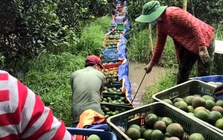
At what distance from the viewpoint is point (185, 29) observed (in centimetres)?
375

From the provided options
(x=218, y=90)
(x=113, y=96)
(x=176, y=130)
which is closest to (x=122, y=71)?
(x=113, y=96)

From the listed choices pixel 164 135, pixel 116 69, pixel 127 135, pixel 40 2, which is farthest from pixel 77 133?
pixel 116 69

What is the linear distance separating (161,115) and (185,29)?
1.65m

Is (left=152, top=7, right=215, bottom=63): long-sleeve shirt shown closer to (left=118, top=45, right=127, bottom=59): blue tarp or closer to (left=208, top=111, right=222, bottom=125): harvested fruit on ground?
(left=208, top=111, right=222, bottom=125): harvested fruit on ground

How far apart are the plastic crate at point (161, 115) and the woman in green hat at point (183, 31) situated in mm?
1431

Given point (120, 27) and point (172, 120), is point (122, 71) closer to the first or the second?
point (172, 120)

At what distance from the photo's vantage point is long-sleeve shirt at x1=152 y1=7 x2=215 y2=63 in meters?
3.65

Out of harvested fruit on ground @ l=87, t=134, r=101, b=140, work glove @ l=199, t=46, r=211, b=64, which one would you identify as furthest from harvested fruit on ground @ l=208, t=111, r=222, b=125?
work glove @ l=199, t=46, r=211, b=64

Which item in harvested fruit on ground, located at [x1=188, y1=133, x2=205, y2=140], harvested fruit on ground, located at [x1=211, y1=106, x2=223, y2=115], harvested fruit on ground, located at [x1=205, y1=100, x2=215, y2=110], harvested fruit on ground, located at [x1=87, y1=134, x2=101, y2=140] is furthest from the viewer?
harvested fruit on ground, located at [x1=205, y1=100, x2=215, y2=110]

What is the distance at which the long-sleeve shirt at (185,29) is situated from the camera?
3.65 meters

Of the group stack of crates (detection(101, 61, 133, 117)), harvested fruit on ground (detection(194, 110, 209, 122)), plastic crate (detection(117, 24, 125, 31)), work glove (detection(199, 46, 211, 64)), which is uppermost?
work glove (detection(199, 46, 211, 64))

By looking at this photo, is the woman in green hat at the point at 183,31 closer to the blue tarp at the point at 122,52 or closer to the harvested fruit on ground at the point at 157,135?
the harvested fruit on ground at the point at 157,135

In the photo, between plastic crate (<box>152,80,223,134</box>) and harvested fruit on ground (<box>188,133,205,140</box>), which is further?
plastic crate (<box>152,80,223,134</box>)

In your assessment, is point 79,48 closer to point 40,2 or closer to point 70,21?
point 70,21
